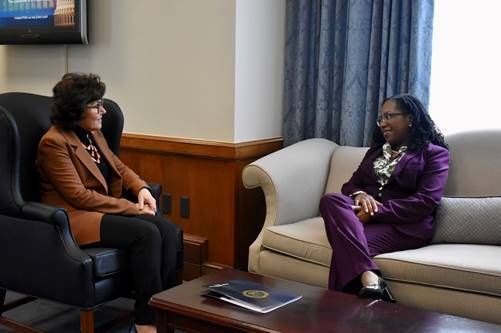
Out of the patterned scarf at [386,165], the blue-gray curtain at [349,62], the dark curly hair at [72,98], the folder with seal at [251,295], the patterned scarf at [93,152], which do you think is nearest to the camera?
the folder with seal at [251,295]

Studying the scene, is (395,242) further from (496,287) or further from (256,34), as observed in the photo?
(256,34)

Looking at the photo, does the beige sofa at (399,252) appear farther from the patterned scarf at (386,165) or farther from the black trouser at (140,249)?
the black trouser at (140,249)

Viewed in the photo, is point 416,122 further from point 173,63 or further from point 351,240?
point 173,63

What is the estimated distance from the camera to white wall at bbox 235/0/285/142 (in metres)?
3.06

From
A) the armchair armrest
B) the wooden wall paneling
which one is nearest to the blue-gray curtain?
the wooden wall paneling

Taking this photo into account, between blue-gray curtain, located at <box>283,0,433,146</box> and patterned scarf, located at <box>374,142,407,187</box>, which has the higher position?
blue-gray curtain, located at <box>283,0,433,146</box>

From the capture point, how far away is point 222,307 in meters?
1.82

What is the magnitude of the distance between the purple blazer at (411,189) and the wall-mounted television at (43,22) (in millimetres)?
1843


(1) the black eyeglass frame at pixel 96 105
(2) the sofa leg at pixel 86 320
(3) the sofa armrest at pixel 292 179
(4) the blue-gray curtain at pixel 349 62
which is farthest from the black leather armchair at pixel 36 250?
(4) the blue-gray curtain at pixel 349 62

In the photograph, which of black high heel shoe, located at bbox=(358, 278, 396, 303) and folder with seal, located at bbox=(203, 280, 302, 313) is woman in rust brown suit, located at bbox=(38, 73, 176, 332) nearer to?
folder with seal, located at bbox=(203, 280, 302, 313)

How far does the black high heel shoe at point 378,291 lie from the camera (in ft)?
6.96

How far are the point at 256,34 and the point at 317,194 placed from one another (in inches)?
36.1

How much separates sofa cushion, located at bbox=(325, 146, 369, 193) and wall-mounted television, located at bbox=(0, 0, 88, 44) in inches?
63.9

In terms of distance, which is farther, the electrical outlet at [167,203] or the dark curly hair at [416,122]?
the electrical outlet at [167,203]
